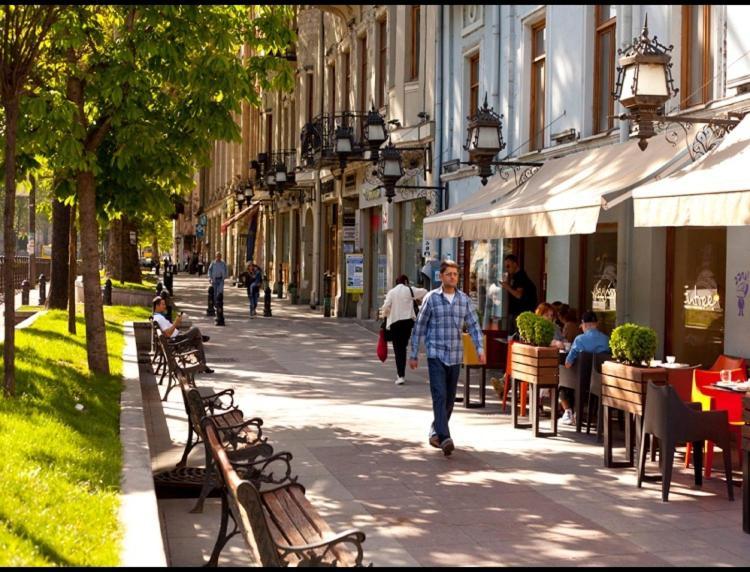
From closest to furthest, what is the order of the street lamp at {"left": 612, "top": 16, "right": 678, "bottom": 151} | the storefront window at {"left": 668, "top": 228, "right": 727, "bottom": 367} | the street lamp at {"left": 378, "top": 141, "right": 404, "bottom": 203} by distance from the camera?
1. the street lamp at {"left": 612, "top": 16, "right": 678, "bottom": 151}
2. the storefront window at {"left": 668, "top": 228, "right": 727, "bottom": 367}
3. the street lamp at {"left": 378, "top": 141, "right": 404, "bottom": 203}

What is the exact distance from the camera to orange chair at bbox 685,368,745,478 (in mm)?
8656

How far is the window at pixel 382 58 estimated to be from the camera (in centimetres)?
2739

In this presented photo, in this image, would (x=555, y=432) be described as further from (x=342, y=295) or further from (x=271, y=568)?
(x=342, y=295)

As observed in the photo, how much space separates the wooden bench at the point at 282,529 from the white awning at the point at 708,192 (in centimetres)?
447

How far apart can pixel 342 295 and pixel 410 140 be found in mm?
8765

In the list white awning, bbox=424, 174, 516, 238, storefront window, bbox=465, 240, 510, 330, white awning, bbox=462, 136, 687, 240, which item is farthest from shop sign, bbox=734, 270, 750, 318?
storefront window, bbox=465, 240, 510, 330

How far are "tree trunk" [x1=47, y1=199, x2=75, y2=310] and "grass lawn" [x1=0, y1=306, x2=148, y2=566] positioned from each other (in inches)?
426

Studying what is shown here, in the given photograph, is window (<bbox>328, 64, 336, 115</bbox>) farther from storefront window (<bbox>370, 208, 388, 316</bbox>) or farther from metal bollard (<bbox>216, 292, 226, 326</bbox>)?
metal bollard (<bbox>216, 292, 226, 326</bbox>)

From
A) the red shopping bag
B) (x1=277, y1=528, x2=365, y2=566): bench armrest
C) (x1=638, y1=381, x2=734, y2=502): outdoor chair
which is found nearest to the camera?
(x1=277, y1=528, x2=365, y2=566): bench armrest

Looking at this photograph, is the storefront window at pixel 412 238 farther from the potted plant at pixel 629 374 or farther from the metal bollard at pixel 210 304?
the potted plant at pixel 629 374

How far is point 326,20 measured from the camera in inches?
1372

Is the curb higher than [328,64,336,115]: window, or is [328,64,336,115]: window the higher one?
[328,64,336,115]: window

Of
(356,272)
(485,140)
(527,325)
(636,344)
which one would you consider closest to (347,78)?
(356,272)

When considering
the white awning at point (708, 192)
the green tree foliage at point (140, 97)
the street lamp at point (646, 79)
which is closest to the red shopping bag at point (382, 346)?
the green tree foliage at point (140, 97)
